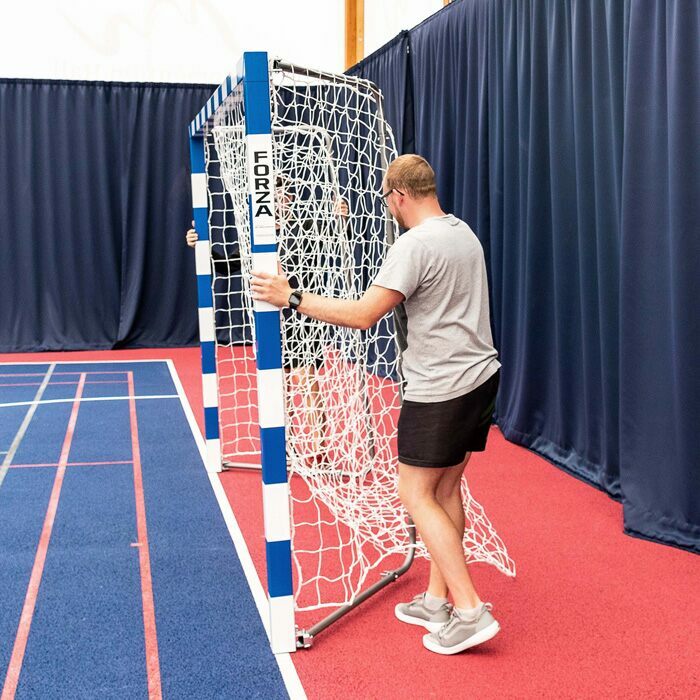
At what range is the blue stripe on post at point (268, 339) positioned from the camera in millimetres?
2520

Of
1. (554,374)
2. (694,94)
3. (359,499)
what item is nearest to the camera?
(694,94)

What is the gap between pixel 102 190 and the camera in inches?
351

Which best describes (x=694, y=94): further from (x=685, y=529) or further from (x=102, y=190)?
(x=102, y=190)

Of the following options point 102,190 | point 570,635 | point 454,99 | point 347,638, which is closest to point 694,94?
point 570,635

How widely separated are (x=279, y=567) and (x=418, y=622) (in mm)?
503

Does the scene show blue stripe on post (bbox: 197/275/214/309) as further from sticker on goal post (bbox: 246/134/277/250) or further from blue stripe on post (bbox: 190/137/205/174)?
sticker on goal post (bbox: 246/134/277/250)

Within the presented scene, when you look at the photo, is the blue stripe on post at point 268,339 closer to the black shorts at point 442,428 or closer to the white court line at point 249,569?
the black shorts at point 442,428

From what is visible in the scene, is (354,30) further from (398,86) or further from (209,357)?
(209,357)

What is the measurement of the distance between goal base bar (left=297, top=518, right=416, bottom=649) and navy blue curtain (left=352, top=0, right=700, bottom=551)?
98 centimetres

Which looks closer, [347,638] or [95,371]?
[347,638]

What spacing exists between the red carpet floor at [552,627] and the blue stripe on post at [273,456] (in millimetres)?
529

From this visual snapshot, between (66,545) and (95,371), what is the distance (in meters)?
4.35

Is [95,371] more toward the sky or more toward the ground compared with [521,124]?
more toward the ground

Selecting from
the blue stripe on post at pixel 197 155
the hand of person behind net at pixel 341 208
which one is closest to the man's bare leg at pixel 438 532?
the hand of person behind net at pixel 341 208
